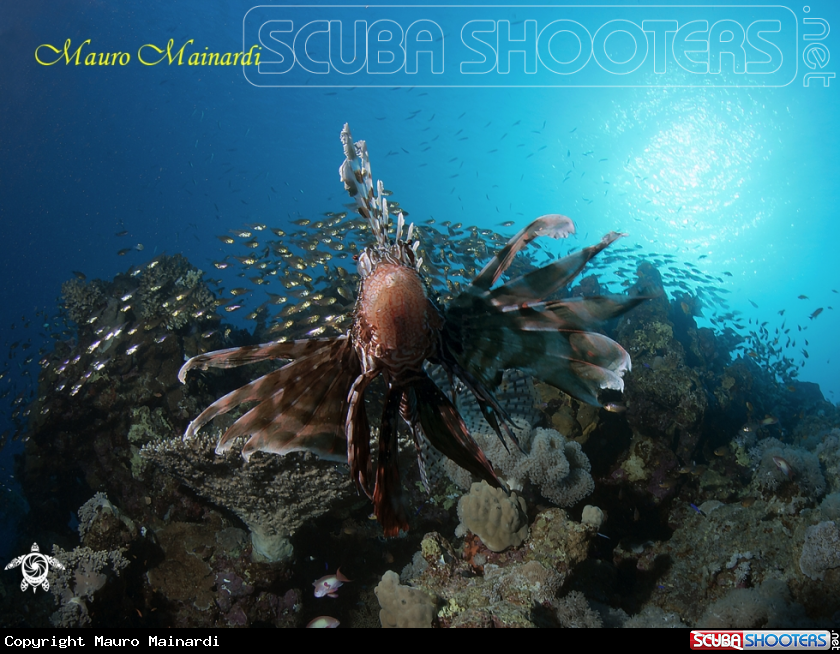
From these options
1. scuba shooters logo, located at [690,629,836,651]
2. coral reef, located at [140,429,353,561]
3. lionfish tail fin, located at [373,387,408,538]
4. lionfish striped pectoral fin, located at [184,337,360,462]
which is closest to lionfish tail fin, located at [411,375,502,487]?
lionfish tail fin, located at [373,387,408,538]

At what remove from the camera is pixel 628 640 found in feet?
11.5

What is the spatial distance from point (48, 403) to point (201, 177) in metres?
78.7

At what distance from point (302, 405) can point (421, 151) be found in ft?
190

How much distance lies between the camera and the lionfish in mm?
1774

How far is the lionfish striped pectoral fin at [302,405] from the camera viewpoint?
7.04 feet

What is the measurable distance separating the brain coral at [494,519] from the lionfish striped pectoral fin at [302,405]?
8.24 ft

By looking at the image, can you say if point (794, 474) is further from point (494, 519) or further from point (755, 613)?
point (494, 519)

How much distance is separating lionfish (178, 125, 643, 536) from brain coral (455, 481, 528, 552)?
7.53ft

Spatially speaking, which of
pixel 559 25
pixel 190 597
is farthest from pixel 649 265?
pixel 559 25

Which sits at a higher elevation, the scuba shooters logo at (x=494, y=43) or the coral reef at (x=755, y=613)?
the scuba shooters logo at (x=494, y=43)

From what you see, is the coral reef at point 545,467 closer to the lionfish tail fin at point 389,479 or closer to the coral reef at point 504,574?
the coral reef at point 504,574

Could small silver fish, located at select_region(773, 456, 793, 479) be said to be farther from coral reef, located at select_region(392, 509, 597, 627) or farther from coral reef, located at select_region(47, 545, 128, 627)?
coral reef, located at select_region(47, 545, 128, 627)

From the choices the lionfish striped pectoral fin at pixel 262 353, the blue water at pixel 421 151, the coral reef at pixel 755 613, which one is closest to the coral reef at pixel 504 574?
the coral reef at pixel 755 613

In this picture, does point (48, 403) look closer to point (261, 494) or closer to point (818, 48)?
point (261, 494)
